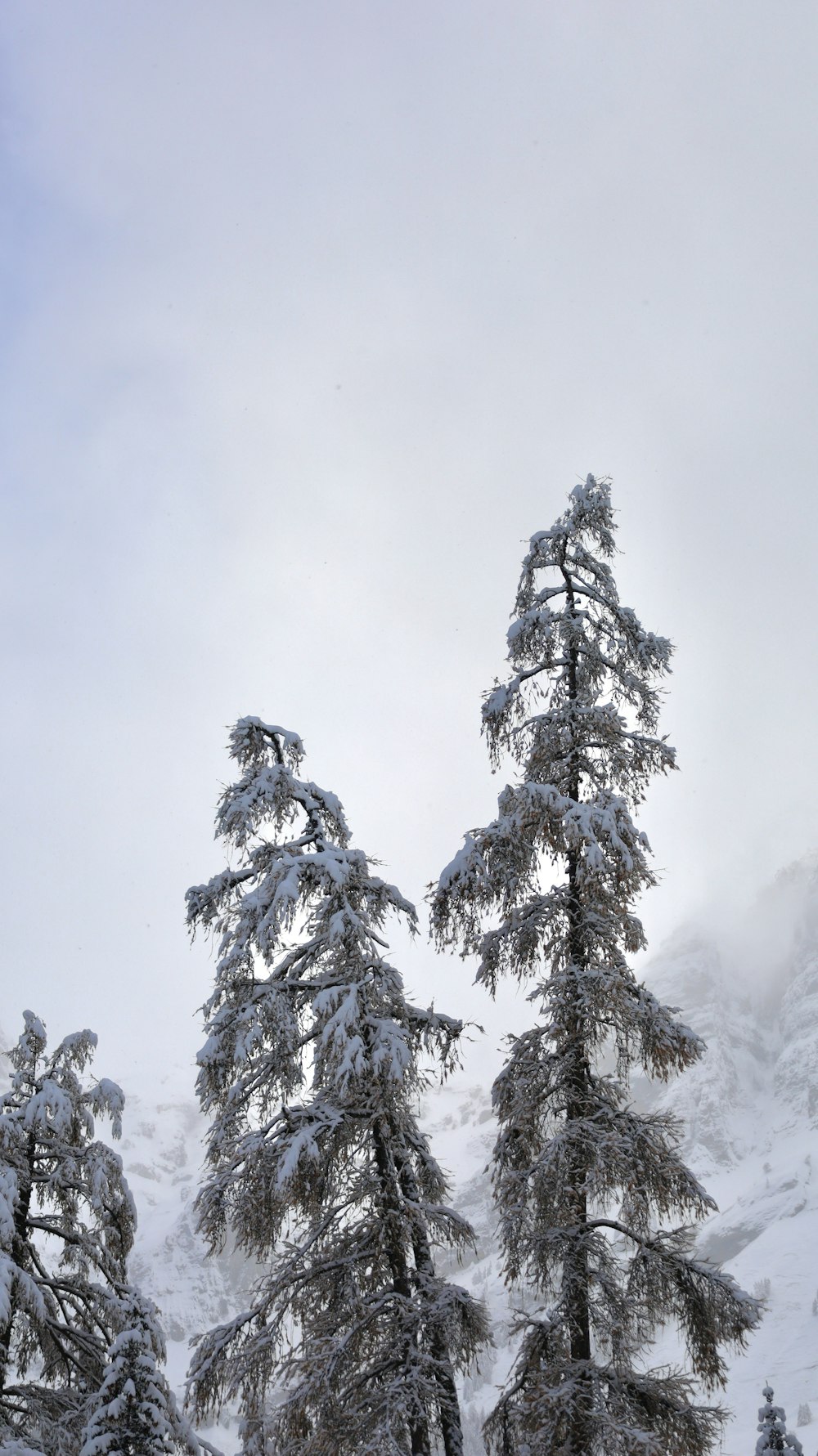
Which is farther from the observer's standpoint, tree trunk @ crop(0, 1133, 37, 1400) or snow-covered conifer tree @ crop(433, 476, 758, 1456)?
tree trunk @ crop(0, 1133, 37, 1400)

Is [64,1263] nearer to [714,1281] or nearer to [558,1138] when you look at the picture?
[558,1138]

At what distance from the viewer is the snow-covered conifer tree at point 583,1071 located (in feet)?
25.3

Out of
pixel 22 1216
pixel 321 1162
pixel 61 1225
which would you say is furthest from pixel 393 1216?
pixel 61 1225

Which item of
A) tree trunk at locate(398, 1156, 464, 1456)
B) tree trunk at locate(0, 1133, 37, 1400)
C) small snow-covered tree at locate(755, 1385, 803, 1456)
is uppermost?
tree trunk at locate(0, 1133, 37, 1400)

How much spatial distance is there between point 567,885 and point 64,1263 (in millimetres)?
7744

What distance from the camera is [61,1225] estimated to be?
1075 cm

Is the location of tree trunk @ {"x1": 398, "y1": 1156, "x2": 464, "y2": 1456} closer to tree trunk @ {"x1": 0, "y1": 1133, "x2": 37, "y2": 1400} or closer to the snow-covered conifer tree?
the snow-covered conifer tree

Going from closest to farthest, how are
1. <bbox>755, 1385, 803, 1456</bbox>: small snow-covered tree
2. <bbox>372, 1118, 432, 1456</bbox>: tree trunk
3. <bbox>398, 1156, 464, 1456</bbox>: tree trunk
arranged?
<bbox>398, 1156, 464, 1456</bbox>: tree trunk < <bbox>372, 1118, 432, 1456</bbox>: tree trunk < <bbox>755, 1385, 803, 1456</bbox>: small snow-covered tree

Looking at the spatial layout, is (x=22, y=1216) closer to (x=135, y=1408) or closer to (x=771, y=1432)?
(x=135, y=1408)

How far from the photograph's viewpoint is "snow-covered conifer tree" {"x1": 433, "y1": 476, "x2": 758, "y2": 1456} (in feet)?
25.3

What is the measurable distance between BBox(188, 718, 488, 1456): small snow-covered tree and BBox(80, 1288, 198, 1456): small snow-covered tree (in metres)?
0.77

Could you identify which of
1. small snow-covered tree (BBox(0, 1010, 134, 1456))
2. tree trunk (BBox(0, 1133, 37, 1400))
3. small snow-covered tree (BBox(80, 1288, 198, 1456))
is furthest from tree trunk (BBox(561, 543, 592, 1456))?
tree trunk (BBox(0, 1133, 37, 1400))

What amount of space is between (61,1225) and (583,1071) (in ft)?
21.7

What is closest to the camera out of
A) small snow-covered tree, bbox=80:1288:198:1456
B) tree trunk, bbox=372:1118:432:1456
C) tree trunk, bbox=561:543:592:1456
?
tree trunk, bbox=561:543:592:1456
